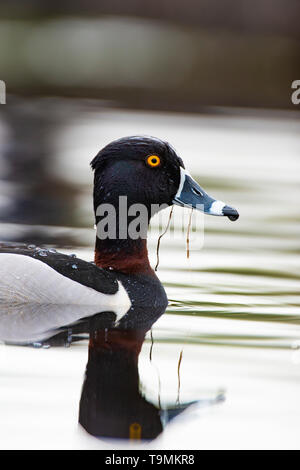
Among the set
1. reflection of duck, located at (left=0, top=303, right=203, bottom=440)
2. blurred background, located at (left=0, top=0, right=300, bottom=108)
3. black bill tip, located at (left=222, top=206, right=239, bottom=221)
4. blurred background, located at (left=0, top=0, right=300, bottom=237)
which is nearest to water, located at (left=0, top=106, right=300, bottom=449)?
reflection of duck, located at (left=0, top=303, right=203, bottom=440)

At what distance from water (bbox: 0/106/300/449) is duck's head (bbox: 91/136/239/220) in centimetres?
96

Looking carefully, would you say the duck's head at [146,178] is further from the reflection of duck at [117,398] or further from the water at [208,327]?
the reflection of duck at [117,398]

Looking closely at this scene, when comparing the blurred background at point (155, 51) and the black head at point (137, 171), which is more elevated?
the blurred background at point (155, 51)

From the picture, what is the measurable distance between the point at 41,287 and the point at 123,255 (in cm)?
91

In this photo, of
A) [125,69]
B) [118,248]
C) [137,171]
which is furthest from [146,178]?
[125,69]

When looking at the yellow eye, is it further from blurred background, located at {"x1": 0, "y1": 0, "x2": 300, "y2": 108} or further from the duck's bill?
blurred background, located at {"x1": 0, "y1": 0, "x2": 300, "y2": 108}

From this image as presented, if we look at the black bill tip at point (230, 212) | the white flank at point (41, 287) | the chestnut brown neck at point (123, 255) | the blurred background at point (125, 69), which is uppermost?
the blurred background at point (125, 69)

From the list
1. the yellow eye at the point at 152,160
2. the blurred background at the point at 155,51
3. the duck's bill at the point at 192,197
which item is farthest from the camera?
the blurred background at the point at 155,51

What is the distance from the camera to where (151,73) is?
30.2m

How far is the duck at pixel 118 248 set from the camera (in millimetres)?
10156

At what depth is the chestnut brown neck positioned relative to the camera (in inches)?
419

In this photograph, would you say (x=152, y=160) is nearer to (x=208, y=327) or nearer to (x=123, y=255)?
(x=123, y=255)

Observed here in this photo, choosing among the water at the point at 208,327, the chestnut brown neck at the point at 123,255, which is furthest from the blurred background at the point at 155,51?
the chestnut brown neck at the point at 123,255

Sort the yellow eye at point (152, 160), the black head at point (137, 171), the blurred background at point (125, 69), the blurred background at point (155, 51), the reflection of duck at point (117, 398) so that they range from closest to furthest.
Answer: the reflection of duck at point (117, 398) → the black head at point (137, 171) → the yellow eye at point (152, 160) → the blurred background at point (125, 69) → the blurred background at point (155, 51)
